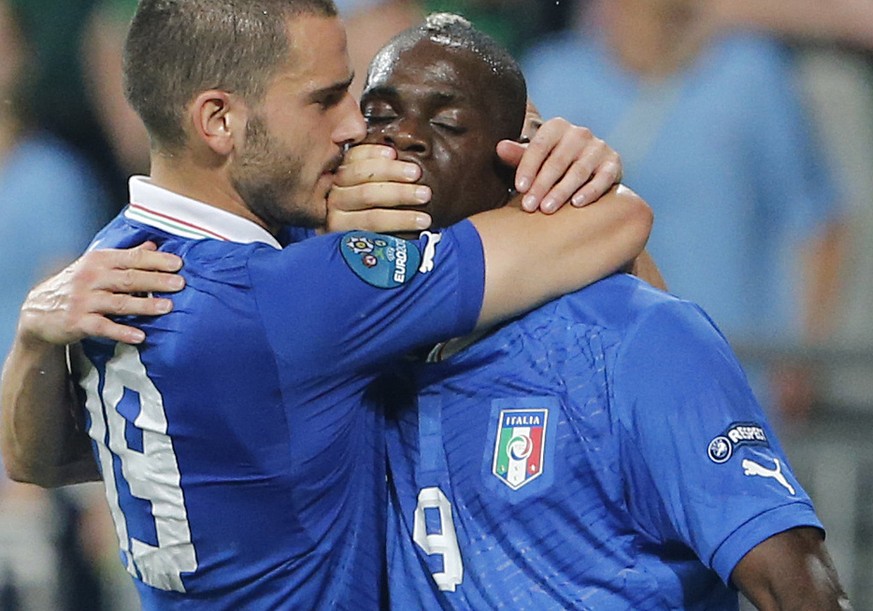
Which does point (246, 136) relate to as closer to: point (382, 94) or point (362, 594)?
point (382, 94)

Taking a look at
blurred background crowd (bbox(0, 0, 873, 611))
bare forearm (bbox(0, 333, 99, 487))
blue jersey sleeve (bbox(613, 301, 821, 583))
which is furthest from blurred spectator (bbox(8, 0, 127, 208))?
blue jersey sleeve (bbox(613, 301, 821, 583))

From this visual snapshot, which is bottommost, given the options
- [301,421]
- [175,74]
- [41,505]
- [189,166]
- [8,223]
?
[41,505]

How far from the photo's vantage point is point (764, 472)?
2301mm

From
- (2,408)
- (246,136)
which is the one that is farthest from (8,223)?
(246,136)

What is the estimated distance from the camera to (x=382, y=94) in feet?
8.56

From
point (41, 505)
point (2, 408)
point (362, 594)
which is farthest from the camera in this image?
point (41, 505)

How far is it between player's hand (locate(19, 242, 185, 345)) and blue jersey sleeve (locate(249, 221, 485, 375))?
15cm

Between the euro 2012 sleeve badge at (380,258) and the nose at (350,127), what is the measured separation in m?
0.19

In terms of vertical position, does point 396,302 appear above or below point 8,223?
above

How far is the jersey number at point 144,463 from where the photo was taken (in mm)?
2566

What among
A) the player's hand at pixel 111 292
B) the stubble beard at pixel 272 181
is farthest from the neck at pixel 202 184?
the player's hand at pixel 111 292

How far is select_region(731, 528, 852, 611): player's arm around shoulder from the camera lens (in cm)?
218

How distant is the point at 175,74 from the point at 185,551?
853 mm

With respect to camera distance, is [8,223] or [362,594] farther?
[8,223]
